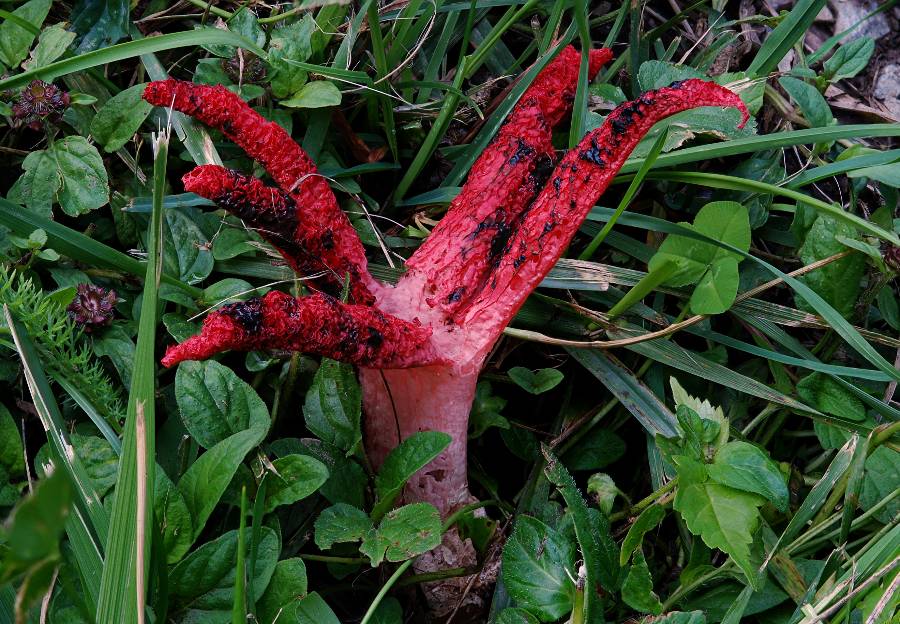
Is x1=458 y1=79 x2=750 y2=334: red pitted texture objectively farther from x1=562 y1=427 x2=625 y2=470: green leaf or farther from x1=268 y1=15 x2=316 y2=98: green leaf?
x1=268 y1=15 x2=316 y2=98: green leaf

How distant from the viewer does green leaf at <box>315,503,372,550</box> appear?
1.82 m

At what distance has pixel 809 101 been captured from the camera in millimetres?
2482

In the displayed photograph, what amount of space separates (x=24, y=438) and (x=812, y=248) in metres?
2.06

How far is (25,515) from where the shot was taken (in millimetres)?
763

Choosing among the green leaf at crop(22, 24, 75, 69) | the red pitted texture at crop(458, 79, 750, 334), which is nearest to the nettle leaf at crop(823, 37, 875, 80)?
the red pitted texture at crop(458, 79, 750, 334)

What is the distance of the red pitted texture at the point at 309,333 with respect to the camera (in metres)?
1.43

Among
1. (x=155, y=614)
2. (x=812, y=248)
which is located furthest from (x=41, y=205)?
(x=812, y=248)

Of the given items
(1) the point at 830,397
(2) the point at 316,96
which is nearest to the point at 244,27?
(2) the point at 316,96

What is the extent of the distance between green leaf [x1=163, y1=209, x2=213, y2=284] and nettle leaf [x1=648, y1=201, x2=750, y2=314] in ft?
3.73

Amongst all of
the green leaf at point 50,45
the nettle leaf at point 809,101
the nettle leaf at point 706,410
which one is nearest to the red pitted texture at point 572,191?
the nettle leaf at point 706,410

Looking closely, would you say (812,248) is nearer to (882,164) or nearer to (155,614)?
(882,164)

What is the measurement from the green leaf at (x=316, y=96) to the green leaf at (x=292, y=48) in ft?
0.13

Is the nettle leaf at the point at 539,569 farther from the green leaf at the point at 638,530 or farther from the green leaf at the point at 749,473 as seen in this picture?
the green leaf at the point at 749,473

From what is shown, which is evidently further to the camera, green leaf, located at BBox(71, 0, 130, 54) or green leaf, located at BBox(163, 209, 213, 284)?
green leaf, located at BBox(71, 0, 130, 54)
